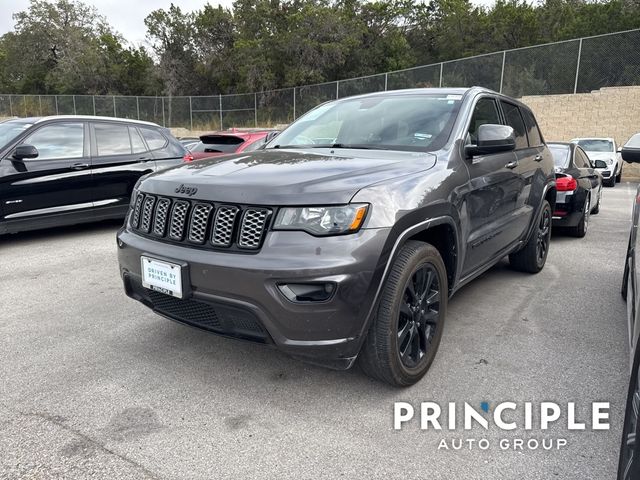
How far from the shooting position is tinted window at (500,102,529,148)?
4.45 meters

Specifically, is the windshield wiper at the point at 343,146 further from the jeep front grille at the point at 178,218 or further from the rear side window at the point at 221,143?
the rear side window at the point at 221,143

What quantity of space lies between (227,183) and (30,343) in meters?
2.06

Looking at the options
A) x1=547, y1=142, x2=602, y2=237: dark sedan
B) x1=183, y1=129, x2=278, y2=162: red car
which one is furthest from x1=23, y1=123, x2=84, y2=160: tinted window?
x1=547, y1=142, x2=602, y2=237: dark sedan

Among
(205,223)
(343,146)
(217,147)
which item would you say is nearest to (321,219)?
(205,223)

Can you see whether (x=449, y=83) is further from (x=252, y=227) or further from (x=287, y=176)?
(x=252, y=227)

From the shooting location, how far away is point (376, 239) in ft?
8.02

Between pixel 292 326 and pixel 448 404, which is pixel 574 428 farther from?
pixel 292 326

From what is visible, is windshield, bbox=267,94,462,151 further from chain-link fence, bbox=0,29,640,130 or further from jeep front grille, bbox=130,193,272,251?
chain-link fence, bbox=0,29,640,130

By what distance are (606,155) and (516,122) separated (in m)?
11.6

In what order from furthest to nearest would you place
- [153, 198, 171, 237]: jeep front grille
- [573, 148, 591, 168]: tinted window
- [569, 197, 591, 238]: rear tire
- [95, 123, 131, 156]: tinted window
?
[573, 148, 591, 168]: tinted window, [95, 123, 131, 156]: tinted window, [569, 197, 591, 238]: rear tire, [153, 198, 171, 237]: jeep front grille

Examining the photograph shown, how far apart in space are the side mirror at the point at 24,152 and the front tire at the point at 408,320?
5.35 m

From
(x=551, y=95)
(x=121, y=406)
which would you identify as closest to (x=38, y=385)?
(x=121, y=406)

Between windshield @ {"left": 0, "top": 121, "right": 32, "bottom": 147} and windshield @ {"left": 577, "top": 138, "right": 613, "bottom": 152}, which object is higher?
windshield @ {"left": 0, "top": 121, "right": 32, "bottom": 147}

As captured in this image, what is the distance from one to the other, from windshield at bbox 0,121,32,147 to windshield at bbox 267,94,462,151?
404 cm
